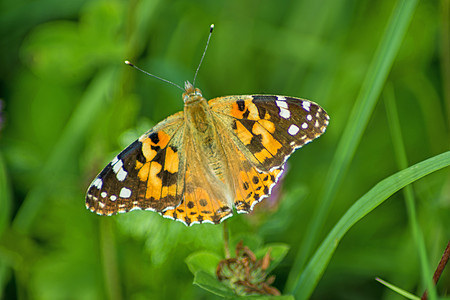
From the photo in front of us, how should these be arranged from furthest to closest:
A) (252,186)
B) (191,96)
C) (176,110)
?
(176,110) < (191,96) < (252,186)

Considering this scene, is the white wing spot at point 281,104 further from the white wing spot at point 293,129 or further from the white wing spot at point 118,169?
the white wing spot at point 118,169

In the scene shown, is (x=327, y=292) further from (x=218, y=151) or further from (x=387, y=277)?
(x=218, y=151)

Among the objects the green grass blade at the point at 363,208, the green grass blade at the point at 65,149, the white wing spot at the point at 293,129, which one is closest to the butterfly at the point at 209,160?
the white wing spot at the point at 293,129

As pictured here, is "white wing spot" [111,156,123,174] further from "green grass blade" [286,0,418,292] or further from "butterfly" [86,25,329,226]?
"green grass blade" [286,0,418,292]

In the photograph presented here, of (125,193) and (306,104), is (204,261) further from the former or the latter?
(306,104)

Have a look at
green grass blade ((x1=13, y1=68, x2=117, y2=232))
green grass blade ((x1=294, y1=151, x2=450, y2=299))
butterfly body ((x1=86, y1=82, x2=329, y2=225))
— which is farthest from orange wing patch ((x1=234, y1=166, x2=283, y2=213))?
green grass blade ((x1=13, y1=68, x2=117, y2=232))

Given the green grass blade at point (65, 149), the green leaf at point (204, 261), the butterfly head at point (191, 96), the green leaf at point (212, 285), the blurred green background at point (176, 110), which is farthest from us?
the green grass blade at point (65, 149)

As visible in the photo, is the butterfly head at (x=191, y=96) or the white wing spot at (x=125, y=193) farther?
the butterfly head at (x=191, y=96)

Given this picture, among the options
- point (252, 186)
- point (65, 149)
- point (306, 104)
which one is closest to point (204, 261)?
point (252, 186)
